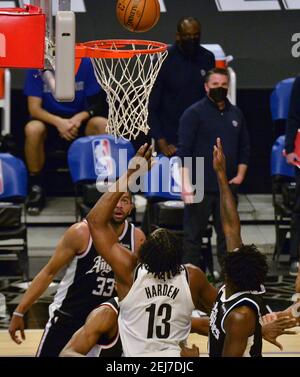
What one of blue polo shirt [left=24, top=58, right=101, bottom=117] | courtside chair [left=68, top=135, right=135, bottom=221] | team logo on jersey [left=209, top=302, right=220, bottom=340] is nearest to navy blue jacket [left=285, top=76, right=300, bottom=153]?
courtside chair [left=68, top=135, right=135, bottom=221]

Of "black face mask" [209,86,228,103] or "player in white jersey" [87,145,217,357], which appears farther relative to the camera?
"black face mask" [209,86,228,103]

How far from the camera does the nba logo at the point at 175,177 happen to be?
29.0ft

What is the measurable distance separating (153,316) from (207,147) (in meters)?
3.29

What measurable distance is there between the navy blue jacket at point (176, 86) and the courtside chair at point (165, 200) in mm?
261

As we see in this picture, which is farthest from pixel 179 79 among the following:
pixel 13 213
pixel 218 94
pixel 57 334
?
pixel 57 334

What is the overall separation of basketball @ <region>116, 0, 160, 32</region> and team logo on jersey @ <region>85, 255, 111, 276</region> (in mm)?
1306

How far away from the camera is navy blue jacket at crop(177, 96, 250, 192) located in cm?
848

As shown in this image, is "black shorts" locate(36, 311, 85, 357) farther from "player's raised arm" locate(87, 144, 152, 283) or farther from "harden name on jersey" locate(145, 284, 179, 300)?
"harden name on jersey" locate(145, 284, 179, 300)

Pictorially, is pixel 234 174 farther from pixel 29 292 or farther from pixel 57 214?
pixel 29 292

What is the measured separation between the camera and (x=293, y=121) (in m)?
8.94

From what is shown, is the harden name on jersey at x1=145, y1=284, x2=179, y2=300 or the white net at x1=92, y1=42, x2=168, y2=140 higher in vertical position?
the white net at x1=92, y1=42, x2=168, y2=140

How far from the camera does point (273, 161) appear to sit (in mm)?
9523

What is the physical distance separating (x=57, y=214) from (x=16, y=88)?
119 centimetres

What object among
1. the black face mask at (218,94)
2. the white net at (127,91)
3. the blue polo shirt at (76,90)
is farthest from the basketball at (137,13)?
the blue polo shirt at (76,90)
